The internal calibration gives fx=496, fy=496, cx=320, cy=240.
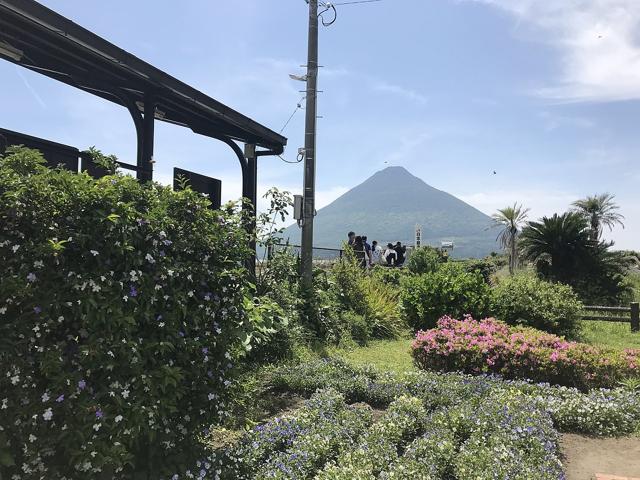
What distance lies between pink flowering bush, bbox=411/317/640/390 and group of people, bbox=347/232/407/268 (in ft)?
17.5

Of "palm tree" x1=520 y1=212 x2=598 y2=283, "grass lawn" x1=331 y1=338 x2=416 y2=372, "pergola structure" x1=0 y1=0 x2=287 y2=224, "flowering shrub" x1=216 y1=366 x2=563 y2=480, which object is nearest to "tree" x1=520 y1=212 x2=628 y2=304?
"palm tree" x1=520 y1=212 x2=598 y2=283

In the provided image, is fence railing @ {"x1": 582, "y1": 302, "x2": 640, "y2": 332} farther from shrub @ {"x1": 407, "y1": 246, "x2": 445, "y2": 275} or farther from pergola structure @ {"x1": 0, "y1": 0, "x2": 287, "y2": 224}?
pergola structure @ {"x1": 0, "y1": 0, "x2": 287, "y2": 224}

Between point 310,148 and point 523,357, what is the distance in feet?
18.3

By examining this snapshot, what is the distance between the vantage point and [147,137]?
20.1ft

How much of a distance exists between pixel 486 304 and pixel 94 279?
8743 millimetres

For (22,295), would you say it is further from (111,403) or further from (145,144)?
(145,144)

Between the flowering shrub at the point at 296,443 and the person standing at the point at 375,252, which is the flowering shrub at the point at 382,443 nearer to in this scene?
the flowering shrub at the point at 296,443

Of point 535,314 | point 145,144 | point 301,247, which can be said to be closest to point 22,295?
point 145,144

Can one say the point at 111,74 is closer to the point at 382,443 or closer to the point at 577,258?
the point at 382,443

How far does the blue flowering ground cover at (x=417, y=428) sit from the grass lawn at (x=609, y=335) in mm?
4938

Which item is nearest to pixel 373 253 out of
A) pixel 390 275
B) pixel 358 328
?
pixel 390 275

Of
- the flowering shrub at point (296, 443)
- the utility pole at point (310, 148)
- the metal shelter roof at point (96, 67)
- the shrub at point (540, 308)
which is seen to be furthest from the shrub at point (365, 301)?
the flowering shrub at point (296, 443)

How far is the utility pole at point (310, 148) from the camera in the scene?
370 inches

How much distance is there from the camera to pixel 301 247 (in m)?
9.51
